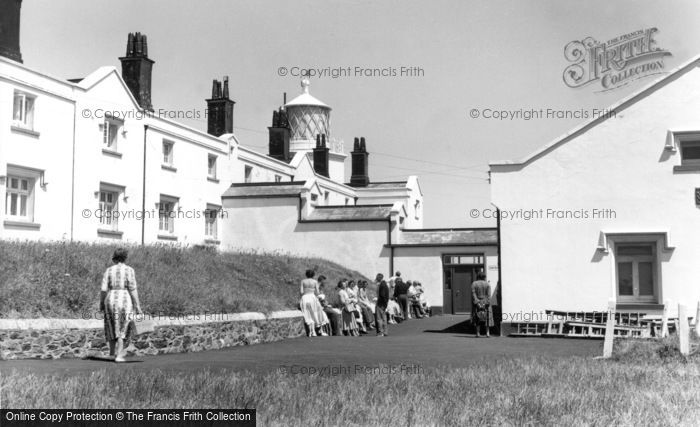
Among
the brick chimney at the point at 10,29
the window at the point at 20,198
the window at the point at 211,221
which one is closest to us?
the window at the point at 20,198

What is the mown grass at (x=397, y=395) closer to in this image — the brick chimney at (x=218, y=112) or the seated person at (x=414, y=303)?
the seated person at (x=414, y=303)

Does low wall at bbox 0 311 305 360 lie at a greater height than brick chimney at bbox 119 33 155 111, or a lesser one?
lesser

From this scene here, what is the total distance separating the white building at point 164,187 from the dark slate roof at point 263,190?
2.5 inches

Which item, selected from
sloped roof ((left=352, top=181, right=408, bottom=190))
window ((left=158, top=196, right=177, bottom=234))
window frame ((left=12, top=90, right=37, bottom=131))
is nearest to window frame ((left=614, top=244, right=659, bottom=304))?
window frame ((left=12, top=90, right=37, bottom=131))

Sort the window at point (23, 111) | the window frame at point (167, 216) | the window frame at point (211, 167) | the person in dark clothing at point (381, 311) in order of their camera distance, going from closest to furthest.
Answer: the person in dark clothing at point (381, 311) < the window at point (23, 111) < the window frame at point (167, 216) < the window frame at point (211, 167)

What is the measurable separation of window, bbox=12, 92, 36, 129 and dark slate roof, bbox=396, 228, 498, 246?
1885 cm

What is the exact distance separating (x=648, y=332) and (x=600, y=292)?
6.13 ft

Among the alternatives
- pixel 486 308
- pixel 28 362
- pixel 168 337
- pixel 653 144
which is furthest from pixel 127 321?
pixel 653 144

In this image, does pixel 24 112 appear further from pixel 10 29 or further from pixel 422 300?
pixel 422 300

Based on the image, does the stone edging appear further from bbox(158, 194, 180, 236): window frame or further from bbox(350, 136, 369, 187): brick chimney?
bbox(350, 136, 369, 187): brick chimney

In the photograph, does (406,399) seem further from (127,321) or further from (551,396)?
(127,321)

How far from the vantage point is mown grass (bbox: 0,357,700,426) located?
7879 millimetres

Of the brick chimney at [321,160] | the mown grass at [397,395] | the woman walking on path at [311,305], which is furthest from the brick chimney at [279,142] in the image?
the mown grass at [397,395]

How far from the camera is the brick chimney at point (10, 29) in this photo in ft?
93.3
